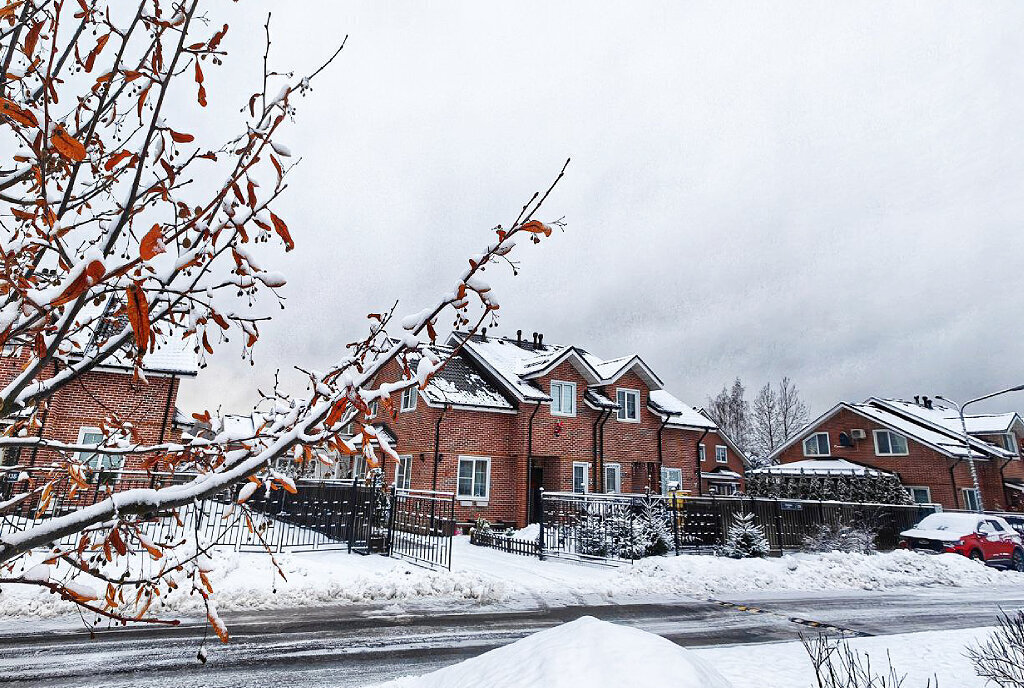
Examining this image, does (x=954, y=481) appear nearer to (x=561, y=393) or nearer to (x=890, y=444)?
(x=890, y=444)

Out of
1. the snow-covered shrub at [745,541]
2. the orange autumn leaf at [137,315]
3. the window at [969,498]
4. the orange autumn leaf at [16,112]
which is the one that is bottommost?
the snow-covered shrub at [745,541]

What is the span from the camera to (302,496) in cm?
1588

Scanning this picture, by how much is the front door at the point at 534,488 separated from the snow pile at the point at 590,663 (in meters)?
19.7

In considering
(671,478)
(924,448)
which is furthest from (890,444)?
(671,478)

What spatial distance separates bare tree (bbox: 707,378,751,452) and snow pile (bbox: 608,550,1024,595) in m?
48.1

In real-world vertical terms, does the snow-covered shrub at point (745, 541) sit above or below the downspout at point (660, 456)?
below

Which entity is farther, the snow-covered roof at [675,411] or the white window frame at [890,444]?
the white window frame at [890,444]

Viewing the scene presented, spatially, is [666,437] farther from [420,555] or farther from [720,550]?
[420,555]

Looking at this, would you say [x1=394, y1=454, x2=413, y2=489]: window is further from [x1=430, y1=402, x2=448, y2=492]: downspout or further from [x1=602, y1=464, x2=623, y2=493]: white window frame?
[x1=602, y1=464, x2=623, y2=493]: white window frame

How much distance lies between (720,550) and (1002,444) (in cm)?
3708

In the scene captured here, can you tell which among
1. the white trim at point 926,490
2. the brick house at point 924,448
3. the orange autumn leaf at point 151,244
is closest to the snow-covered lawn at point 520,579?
the orange autumn leaf at point 151,244

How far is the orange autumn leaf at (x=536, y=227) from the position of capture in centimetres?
205

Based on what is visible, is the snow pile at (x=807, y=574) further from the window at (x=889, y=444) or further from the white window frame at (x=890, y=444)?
the window at (x=889, y=444)

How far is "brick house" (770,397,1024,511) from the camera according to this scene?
32.4 metres
